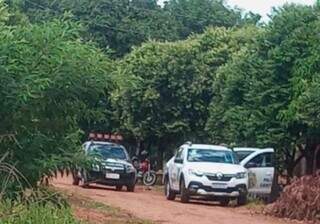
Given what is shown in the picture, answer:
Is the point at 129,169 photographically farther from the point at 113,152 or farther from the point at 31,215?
the point at 31,215

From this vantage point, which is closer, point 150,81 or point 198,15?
point 150,81

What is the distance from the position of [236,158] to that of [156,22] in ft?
107

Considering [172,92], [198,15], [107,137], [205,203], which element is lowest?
[205,203]

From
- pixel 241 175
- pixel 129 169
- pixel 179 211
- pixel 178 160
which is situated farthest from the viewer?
pixel 129 169

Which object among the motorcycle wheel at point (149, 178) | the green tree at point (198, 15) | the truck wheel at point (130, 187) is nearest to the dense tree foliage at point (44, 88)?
the truck wheel at point (130, 187)

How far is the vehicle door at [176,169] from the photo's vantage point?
27.0 metres

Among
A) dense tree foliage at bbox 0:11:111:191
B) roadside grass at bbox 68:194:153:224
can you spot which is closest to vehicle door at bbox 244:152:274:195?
roadside grass at bbox 68:194:153:224

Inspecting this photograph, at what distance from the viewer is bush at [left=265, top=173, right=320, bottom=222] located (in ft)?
70.3

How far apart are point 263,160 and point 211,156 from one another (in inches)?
77.1

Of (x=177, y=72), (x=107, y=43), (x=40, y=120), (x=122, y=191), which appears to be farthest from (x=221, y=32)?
(x=40, y=120)

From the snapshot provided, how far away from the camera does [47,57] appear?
45.2 ft

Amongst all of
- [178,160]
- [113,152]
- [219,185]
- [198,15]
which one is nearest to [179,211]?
[219,185]

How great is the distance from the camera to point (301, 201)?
2175 centimetres

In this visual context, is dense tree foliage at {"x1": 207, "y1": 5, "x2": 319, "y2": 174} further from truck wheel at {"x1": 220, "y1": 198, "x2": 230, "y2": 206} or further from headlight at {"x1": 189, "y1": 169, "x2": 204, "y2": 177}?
headlight at {"x1": 189, "y1": 169, "x2": 204, "y2": 177}
